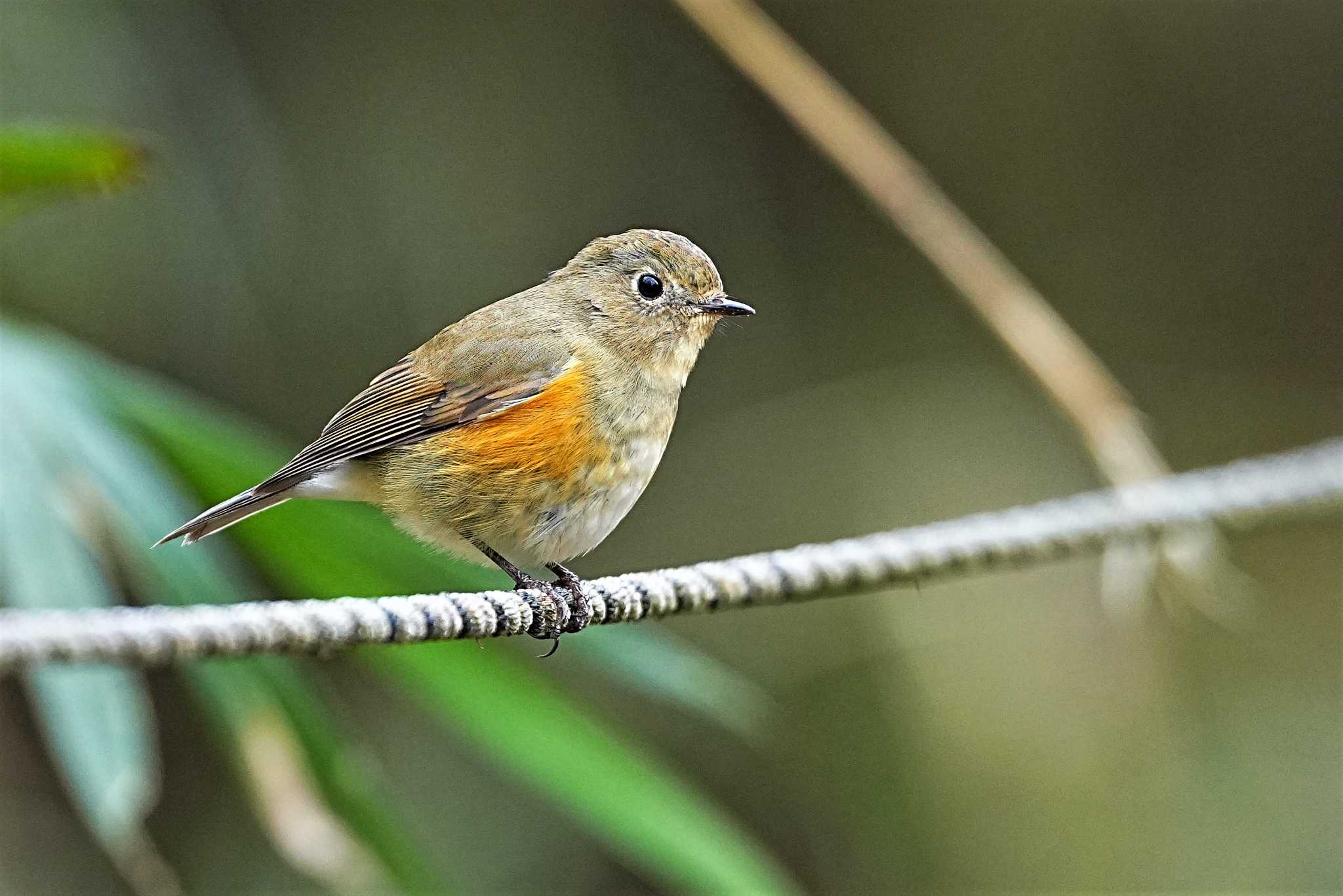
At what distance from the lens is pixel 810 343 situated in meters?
6.44

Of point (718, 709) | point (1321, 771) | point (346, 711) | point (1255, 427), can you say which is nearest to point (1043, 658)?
point (1321, 771)

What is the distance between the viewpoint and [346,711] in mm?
5285

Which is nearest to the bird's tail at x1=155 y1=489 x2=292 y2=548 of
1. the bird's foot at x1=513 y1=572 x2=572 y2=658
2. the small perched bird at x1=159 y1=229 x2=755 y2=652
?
the small perched bird at x1=159 y1=229 x2=755 y2=652

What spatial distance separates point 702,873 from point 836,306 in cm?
403

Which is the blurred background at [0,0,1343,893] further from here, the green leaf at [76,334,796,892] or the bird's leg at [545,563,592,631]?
the bird's leg at [545,563,592,631]

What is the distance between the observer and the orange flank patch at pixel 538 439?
2.61 meters

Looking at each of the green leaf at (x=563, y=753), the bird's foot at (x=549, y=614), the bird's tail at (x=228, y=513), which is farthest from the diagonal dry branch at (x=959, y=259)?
the bird's tail at (x=228, y=513)

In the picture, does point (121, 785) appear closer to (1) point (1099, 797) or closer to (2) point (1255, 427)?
(1) point (1099, 797)

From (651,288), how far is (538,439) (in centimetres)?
64

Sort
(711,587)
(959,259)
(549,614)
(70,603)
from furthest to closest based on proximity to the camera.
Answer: (959,259) → (70,603) → (549,614) → (711,587)

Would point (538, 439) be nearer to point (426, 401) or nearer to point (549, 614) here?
point (426, 401)

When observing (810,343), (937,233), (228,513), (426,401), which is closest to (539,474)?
(426,401)

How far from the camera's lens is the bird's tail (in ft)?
7.91

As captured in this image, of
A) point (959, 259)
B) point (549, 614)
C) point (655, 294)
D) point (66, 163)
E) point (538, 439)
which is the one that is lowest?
point (549, 614)
